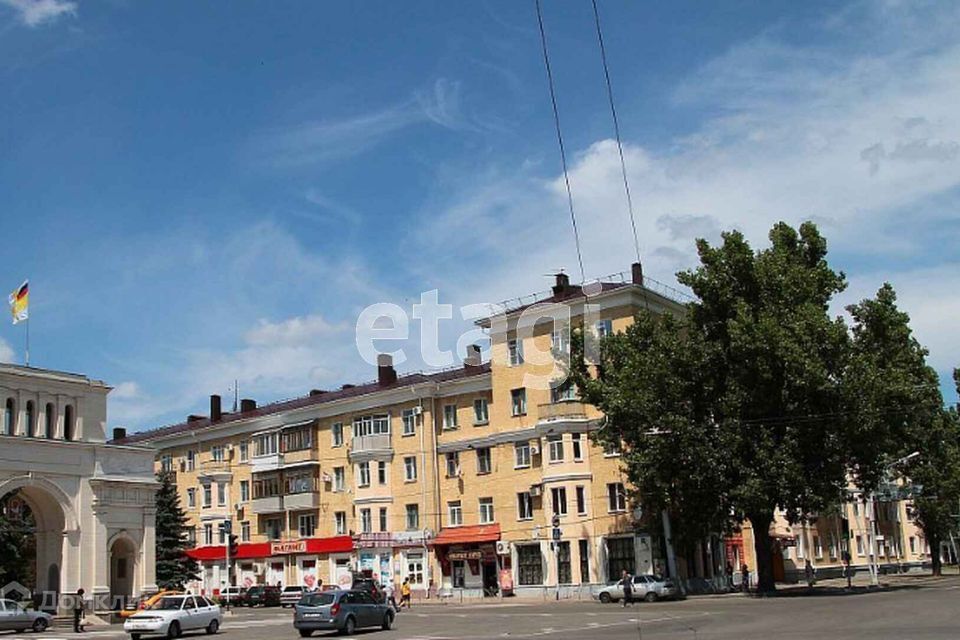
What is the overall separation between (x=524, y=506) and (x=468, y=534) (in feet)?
15.0

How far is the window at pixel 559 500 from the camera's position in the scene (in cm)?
5750

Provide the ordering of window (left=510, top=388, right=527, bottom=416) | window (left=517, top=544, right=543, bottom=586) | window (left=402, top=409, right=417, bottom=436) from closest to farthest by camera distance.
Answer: window (left=517, top=544, right=543, bottom=586)
window (left=510, top=388, right=527, bottom=416)
window (left=402, top=409, right=417, bottom=436)

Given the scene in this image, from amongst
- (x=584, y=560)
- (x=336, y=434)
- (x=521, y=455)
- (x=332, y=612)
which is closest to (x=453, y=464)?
(x=521, y=455)

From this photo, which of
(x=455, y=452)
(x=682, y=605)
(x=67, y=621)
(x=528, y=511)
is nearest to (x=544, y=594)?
(x=528, y=511)

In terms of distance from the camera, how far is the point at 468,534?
206 ft

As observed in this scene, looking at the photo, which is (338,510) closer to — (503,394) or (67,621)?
(503,394)

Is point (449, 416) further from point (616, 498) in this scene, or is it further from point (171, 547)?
point (171, 547)

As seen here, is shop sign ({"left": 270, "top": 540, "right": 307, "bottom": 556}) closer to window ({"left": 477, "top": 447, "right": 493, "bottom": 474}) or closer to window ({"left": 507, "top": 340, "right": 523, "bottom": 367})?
window ({"left": 477, "top": 447, "right": 493, "bottom": 474})

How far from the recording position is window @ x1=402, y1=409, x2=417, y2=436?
67.2 meters

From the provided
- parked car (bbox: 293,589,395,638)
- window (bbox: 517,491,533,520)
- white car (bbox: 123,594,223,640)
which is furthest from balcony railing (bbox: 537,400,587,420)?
white car (bbox: 123,594,223,640)

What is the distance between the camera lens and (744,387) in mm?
46688

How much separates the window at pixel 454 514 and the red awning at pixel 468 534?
35cm

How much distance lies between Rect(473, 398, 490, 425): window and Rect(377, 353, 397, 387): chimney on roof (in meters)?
9.39

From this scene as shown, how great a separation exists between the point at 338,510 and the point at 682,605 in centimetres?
3306
